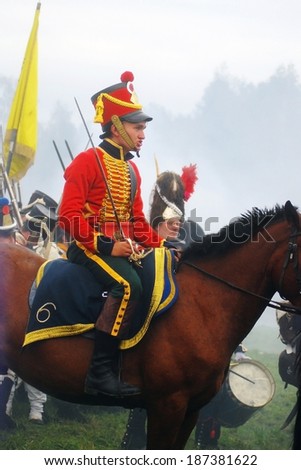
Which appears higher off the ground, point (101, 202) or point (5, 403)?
point (101, 202)

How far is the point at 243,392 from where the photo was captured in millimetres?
10156

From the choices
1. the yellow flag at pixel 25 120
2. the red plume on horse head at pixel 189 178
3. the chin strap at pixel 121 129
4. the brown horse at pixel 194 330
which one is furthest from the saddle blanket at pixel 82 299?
the yellow flag at pixel 25 120

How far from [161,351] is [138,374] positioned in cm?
31

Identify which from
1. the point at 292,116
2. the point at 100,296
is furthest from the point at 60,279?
the point at 292,116

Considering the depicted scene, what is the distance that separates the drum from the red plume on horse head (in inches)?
105

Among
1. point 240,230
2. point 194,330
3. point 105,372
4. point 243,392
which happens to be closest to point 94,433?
point 243,392

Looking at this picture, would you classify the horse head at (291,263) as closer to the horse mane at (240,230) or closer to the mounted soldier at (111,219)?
the horse mane at (240,230)

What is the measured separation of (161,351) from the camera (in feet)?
19.4

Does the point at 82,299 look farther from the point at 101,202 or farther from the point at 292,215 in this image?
the point at 292,215

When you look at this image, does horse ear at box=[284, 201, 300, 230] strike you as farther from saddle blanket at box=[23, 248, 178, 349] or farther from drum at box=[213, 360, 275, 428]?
drum at box=[213, 360, 275, 428]

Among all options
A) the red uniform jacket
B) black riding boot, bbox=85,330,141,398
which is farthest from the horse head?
black riding boot, bbox=85,330,141,398

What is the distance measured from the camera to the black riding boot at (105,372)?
5.95m

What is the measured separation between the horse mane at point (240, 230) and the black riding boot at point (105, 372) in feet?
3.80

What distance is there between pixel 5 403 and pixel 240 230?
469 cm
